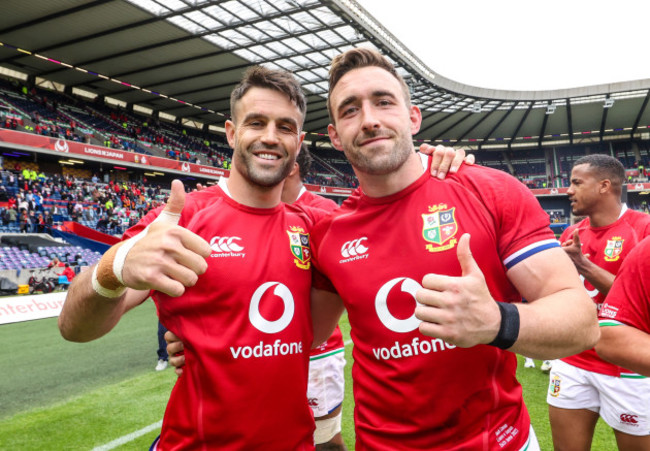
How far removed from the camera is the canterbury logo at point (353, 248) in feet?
6.36

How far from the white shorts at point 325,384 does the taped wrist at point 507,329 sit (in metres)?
2.50

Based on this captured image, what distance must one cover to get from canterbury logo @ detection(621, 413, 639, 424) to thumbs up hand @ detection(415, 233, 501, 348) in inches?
92.6

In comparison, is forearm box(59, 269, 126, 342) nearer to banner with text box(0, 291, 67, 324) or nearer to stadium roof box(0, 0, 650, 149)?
banner with text box(0, 291, 67, 324)

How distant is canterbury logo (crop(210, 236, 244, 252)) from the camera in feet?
6.67

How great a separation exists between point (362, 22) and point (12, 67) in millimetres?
21424

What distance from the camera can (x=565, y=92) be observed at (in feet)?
108

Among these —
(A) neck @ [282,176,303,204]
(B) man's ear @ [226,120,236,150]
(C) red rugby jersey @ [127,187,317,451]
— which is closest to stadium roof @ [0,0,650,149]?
(A) neck @ [282,176,303,204]

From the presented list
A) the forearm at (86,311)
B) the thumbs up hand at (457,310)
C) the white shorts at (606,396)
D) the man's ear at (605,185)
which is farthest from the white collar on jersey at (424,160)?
the man's ear at (605,185)

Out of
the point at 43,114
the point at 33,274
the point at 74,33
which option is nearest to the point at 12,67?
the point at 43,114

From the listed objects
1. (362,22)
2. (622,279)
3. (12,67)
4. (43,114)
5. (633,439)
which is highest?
(362,22)

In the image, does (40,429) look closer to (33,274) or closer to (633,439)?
(633,439)

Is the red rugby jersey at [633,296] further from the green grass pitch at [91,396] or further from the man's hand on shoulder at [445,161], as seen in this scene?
the green grass pitch at [91,396]

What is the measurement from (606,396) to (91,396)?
5583 mm

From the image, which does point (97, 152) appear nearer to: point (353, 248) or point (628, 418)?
point (353, 248)
